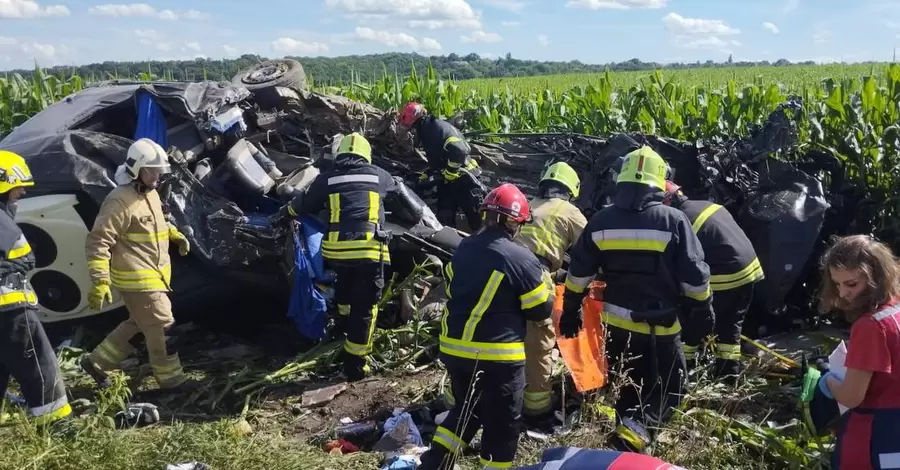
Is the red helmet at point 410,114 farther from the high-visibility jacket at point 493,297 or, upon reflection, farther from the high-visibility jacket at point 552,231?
the high-visibility jacket at point 493,297

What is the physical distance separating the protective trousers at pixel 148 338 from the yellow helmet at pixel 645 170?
3295 mm

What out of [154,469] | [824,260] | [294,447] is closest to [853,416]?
[824,260]

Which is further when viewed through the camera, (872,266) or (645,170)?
(645,170)

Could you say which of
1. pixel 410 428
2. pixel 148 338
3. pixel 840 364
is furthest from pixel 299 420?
pixel 840 364

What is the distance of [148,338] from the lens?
216 inches

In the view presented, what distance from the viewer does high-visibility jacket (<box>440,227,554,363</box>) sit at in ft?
13.0

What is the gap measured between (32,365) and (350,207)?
2.31 m

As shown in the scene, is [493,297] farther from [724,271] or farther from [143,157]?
[143,157]

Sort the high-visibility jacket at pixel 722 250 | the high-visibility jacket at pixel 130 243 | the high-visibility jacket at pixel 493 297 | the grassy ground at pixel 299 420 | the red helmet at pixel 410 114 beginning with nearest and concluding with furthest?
the high-visibility jacket at pixel 493 297
the grassy ground at pixel 299 420
the high-visibility jacket at pixel 722 250
the high-visibility jacket at pixel 130 243
the red helmet at pixel 410 114

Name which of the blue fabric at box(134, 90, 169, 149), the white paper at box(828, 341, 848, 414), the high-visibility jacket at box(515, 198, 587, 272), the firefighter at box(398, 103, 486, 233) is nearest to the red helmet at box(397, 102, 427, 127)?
the firefighter at box(398, 103, 486, 233)

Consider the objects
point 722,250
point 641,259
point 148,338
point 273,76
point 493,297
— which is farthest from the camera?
point 273,76

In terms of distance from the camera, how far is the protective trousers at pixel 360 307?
18.8 feet

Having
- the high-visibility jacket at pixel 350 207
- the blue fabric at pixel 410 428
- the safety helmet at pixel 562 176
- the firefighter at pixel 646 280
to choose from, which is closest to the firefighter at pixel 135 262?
the high-visibility jacket at pixel 350 207

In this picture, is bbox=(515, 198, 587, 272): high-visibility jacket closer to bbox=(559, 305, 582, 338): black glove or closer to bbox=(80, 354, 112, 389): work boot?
bbox=(559, 305, 582, 338): black glove
